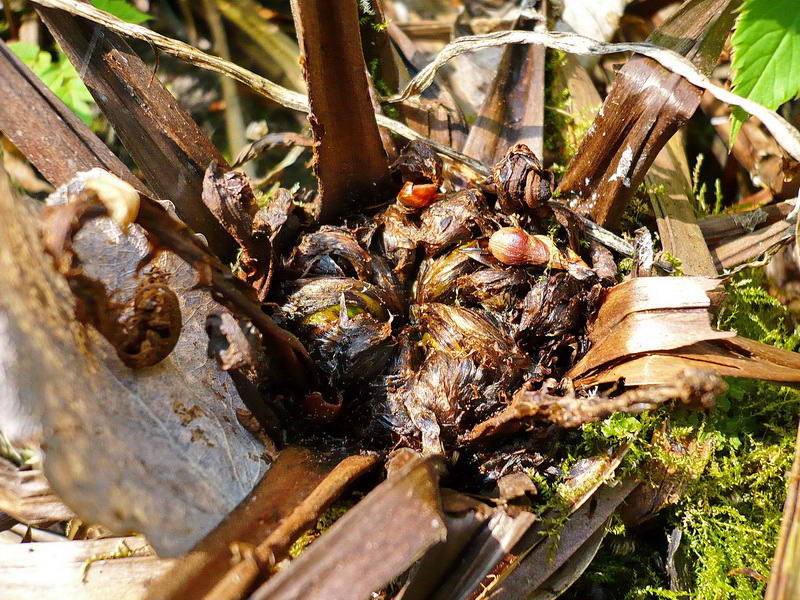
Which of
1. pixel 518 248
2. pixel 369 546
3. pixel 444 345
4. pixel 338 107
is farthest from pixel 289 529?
pixel 338 107

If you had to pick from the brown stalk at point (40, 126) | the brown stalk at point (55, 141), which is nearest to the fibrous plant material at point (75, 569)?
the brown stalk at point (55, 141)

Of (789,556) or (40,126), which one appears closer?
(789,556)

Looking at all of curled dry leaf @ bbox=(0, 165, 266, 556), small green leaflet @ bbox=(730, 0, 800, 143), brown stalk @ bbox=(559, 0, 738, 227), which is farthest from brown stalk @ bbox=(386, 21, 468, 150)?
curled dry leaf @ bbox=(0, 165, 266, 556)

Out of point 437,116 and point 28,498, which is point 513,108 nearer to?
point 437,116

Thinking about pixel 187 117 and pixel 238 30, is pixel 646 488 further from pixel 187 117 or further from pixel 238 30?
pixel 238 30

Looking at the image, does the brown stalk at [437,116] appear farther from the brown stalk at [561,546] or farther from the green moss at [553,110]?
the brown stalk at [561,546]

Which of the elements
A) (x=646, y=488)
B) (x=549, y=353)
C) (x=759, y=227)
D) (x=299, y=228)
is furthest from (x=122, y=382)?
(x=759, y=227)
